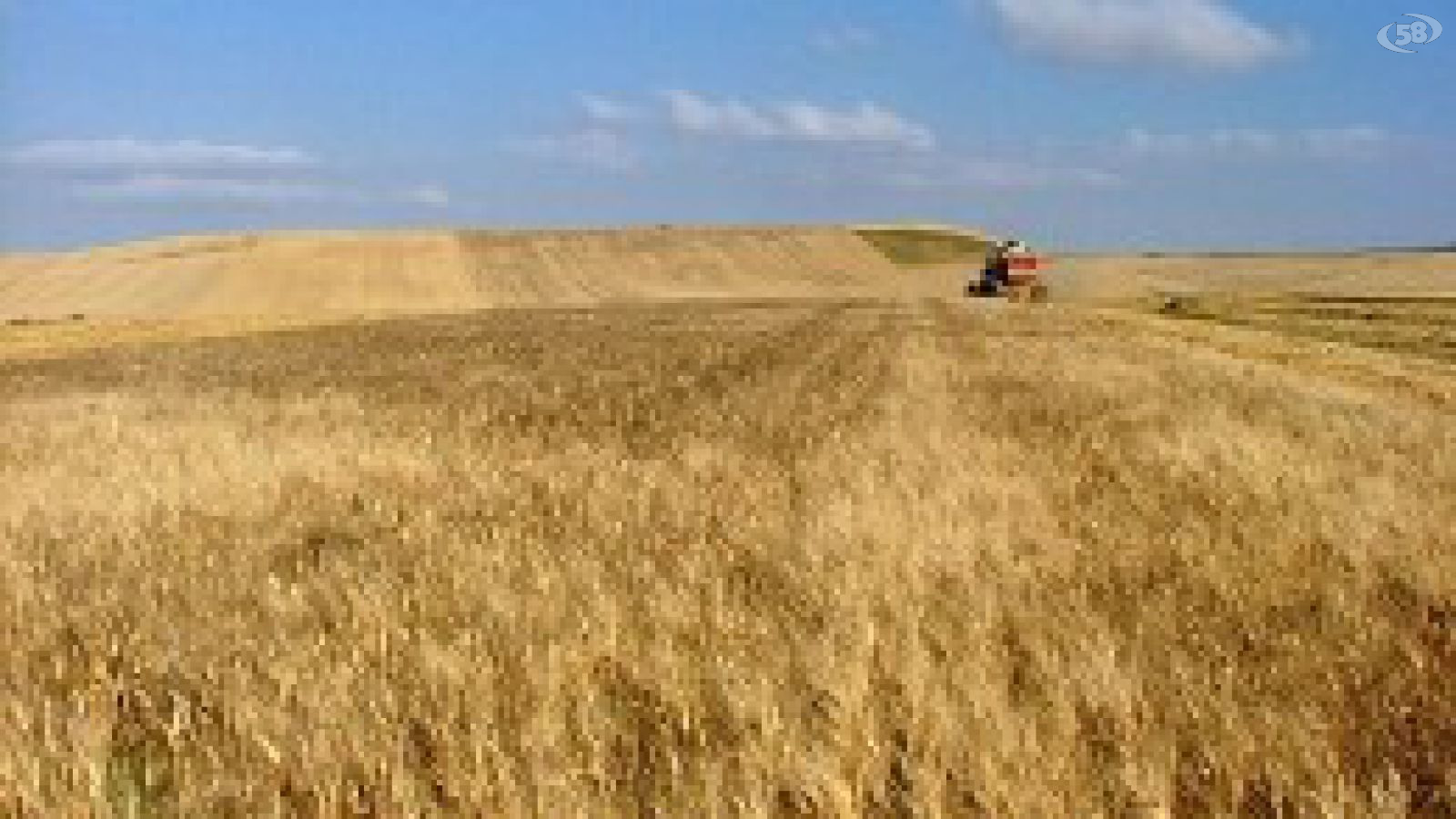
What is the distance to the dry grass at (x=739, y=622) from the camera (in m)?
4.37

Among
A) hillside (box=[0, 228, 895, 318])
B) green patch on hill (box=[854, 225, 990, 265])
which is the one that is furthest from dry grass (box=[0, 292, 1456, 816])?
green patch on hill (box=[854, 225, 990, 265])

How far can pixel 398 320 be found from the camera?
54.0 meters

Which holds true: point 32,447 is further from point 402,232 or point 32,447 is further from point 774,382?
point 402,232

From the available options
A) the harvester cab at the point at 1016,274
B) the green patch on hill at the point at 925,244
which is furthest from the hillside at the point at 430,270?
the harvester cab at the point at 1016,274

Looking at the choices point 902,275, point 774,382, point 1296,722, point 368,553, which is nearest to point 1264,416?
point 774,382

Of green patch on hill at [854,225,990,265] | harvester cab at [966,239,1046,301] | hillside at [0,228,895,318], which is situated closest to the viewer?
harvester cab at [966,239,1046,301]

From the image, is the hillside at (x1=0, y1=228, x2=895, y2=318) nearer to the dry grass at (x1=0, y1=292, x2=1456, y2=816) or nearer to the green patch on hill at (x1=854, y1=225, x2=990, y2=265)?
the green patch on hill at (x1=854, y1=225, x2=990, y2=265)

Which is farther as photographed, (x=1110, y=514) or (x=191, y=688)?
(x=1110, y=514)

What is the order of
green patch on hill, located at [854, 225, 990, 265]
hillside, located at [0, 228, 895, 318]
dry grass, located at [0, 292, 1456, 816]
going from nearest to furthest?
1. dry grass, located at [0, 292, 1456, 816]
2. hillside, located at [0, 228, 895, 318]
3. green patch on hill, located at [854, 225, 990, 265]

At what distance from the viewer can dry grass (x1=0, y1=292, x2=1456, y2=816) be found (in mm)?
4371

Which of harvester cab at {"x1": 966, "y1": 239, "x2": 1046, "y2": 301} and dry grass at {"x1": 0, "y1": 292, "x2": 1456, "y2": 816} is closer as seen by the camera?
dry grass at {"x1": 0, "y1": 292, "x2": 1456, "y2": 816}

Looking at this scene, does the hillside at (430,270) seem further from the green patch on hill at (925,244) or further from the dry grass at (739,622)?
the dry grass at (739,622)

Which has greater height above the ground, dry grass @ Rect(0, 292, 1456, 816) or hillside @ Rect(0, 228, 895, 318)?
dry grass @ Rect(0, 292, 1456, 816)

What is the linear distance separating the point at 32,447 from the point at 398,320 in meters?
38.8
